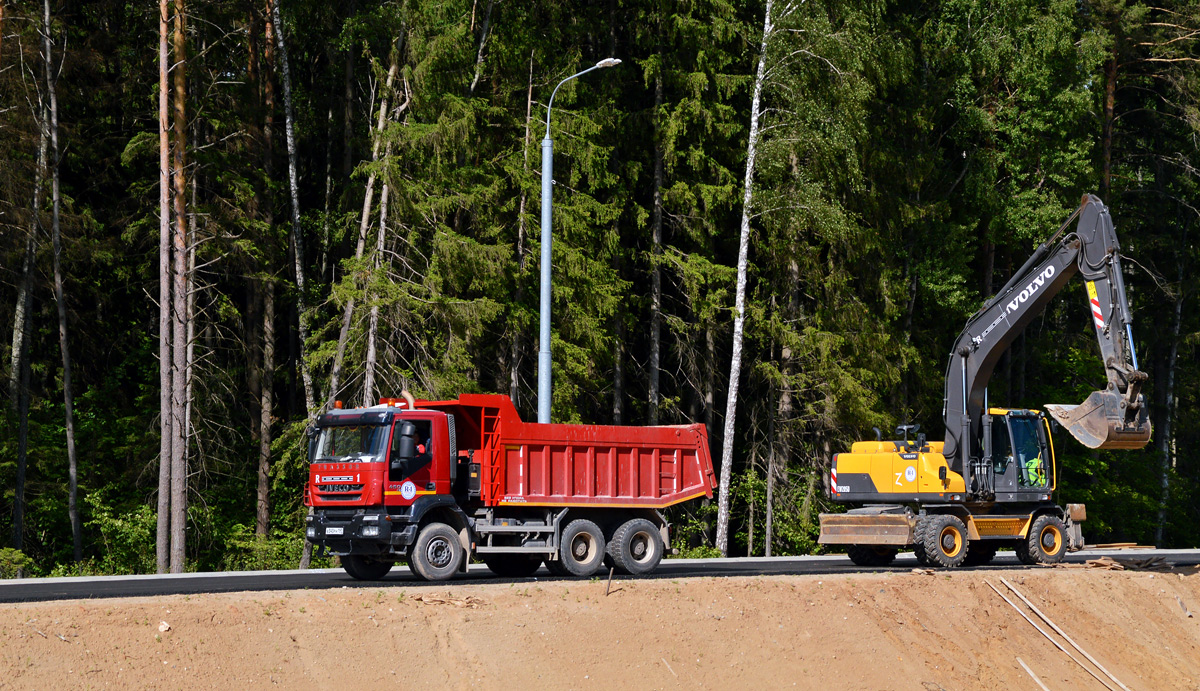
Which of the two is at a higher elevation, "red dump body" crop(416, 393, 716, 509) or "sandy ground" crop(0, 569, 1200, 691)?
"red dump body" crop(416, 393, 716, 509)

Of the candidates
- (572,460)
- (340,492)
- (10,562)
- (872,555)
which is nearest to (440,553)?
(340,492)

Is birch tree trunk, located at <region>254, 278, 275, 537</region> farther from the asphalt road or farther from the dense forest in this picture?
the asphalt road

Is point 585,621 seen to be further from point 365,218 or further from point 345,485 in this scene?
point 365,218

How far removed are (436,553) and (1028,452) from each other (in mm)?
11437

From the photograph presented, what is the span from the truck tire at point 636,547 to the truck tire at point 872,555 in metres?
5.05

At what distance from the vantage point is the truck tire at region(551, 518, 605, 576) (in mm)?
18234

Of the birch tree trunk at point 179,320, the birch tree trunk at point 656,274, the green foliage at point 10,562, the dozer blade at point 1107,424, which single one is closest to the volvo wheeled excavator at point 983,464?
the dozer blade at point 1107,424

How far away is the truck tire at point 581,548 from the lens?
59.8 ft

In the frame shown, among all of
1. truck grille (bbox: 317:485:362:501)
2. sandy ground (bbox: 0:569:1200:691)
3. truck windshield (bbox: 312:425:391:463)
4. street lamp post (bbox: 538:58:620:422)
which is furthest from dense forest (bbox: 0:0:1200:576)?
sandy ground (bbox: 0:569:1200:691)

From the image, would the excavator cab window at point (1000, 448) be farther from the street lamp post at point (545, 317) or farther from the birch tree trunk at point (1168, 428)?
the birch tree trunk at point (1168, 428)

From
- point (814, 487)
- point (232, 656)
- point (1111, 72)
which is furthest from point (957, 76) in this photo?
point (232, 656)

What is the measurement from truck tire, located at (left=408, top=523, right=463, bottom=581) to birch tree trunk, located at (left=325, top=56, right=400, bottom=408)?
912cm

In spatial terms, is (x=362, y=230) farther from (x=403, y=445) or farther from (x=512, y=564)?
(x=403, y=445)

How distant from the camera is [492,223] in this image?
92.9 feet
